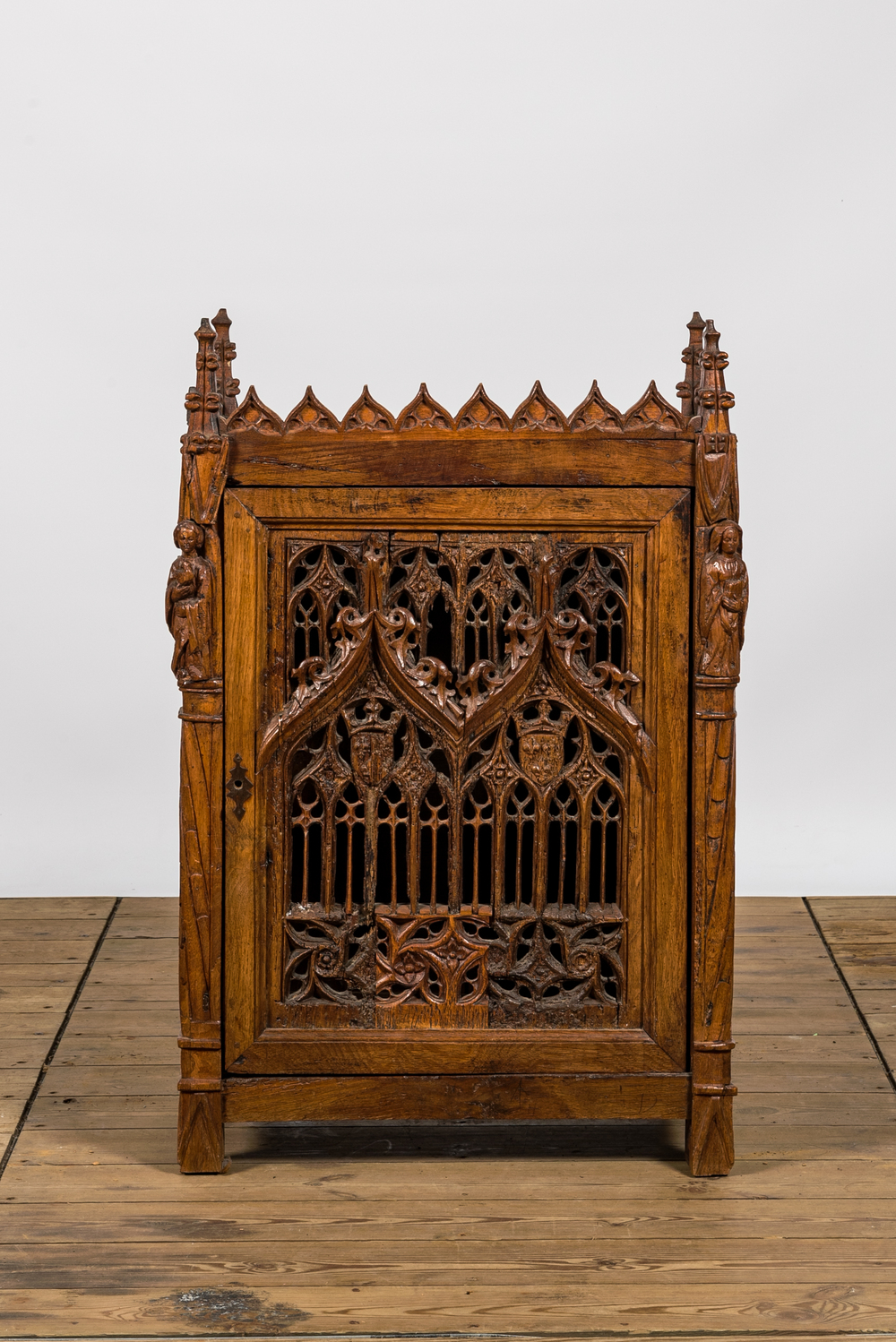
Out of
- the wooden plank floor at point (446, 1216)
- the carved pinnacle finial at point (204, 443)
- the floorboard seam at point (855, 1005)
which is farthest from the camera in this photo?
the floorboard seam at point (855, 1005)

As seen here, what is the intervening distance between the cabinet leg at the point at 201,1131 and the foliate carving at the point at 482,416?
4.16 ft

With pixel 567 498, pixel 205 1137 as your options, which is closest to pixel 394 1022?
pixel 205 1137

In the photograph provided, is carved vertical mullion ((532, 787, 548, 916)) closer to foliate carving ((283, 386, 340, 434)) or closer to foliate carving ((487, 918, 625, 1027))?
foliate carving ((487, 918, 625, 1027))

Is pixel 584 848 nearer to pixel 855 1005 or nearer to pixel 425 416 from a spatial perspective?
pixel 425 416

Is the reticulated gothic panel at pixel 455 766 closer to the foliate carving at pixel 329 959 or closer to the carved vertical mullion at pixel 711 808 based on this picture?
the foliate carving at pixel 329 959

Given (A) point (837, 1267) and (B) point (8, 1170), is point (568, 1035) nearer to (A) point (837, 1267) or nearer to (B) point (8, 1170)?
(A) point (837, 1267)

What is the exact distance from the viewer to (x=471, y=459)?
304cm

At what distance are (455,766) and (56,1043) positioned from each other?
1281 millimetres

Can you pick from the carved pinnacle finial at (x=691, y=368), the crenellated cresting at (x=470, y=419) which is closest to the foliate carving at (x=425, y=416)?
the crenellated cresting at (x=470, y=419)

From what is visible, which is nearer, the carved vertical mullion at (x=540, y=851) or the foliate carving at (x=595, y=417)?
the foliate carving at (x=595, y=417)

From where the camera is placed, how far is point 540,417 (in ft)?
9.97

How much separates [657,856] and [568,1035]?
364 millimetres

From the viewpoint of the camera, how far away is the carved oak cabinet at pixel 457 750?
3.04 meters

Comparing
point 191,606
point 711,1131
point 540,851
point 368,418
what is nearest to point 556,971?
point 540,851
